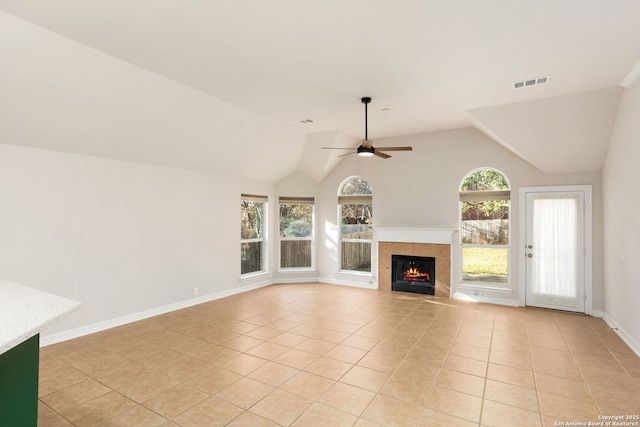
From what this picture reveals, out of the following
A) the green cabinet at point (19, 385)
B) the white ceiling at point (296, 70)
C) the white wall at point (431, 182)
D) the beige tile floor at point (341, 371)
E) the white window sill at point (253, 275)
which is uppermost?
Answer: the white ceiling at point (296, 70)

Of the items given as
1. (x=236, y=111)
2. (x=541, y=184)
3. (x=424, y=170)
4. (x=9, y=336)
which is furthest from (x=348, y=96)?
(x=9, y=336)

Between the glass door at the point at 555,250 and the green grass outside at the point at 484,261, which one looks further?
the green grass outside at the point at 484,261

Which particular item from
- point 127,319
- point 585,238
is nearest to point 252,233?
point 127,319

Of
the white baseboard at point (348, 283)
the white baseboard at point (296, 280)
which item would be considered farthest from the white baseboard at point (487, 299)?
the white baseboard at point (296, 280)

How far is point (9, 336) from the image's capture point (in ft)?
4.58

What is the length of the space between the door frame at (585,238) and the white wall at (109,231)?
538cm

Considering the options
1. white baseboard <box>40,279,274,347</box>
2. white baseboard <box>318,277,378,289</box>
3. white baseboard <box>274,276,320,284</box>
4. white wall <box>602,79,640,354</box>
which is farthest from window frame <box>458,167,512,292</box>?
white baseboard <box>40,279,274,347</box>

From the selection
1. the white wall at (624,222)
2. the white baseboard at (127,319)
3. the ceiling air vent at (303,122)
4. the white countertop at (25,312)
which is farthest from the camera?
the ceiling air vent at (303,122)

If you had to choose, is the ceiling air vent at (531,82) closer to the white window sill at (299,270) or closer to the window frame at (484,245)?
the window frame at (484,245)

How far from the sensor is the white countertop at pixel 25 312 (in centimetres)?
142

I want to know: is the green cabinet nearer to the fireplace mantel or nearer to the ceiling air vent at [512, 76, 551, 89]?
the ceiling air vent at [512, 76, 551, 89]

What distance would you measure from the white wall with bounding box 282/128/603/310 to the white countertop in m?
5.98

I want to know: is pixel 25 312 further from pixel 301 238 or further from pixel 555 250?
pixel 555 250

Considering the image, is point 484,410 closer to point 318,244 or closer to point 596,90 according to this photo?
point 596,90
